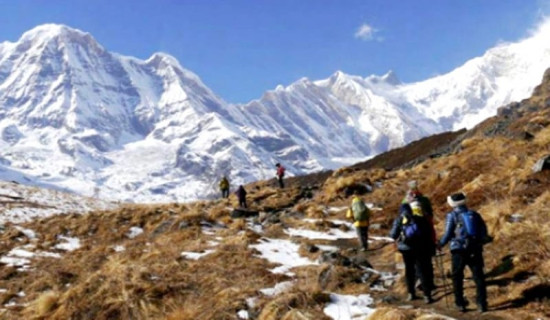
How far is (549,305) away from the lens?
347 inches

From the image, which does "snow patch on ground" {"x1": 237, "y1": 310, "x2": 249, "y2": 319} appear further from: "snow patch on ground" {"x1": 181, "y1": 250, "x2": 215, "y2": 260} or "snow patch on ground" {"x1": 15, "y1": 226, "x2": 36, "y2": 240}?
"snow patch on ground" {"x1": 15, "y1": 226, "x2": 36, "y2": 240}

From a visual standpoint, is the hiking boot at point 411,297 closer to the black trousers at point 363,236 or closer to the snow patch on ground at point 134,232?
the black trousers at point 363,236

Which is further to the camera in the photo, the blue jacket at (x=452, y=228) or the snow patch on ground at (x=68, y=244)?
the snow patch on ground at (x=68, y=244)

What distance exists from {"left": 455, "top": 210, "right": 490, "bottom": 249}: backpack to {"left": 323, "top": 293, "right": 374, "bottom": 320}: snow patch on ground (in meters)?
2.09

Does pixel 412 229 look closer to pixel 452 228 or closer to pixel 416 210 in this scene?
pixel 416 210

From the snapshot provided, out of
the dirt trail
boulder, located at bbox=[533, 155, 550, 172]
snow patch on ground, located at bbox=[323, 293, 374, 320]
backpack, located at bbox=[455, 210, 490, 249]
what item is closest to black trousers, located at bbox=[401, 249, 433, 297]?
the dirt trail

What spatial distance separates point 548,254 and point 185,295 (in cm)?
745

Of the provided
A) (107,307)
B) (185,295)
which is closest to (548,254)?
(185,295)

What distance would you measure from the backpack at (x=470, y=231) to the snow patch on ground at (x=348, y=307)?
2087mm

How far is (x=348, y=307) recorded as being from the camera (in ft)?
32.4

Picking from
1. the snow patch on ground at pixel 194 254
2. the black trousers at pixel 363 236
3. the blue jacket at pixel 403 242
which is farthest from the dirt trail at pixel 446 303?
the snow patch on ground at pixel 194 254

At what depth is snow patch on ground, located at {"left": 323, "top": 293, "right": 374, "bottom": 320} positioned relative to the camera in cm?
938

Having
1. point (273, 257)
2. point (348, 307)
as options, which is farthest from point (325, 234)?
point (348, 307)

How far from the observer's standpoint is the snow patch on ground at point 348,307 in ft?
30.8
